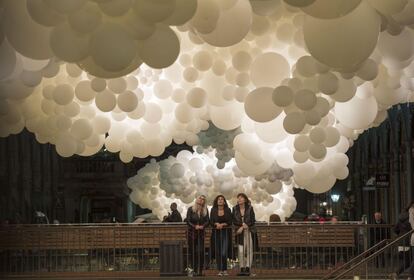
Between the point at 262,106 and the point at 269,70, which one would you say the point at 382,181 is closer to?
the point at 269,70

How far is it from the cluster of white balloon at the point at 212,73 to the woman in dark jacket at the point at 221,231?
3.06 meters

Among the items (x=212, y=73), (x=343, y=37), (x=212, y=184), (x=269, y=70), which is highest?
(x=212, y=73)

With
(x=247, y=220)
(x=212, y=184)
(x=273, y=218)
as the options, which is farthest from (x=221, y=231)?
(x=273, y=218)

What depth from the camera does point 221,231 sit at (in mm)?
12844

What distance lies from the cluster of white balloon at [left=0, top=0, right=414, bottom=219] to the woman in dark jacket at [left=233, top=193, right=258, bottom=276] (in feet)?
8.98

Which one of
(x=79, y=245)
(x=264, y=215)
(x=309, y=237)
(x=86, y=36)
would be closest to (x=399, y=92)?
(x=86, y=36)

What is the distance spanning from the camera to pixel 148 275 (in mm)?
13359

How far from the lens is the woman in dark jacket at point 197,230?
1280 centimetres

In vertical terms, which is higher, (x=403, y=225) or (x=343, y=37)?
(x=343, y=37)

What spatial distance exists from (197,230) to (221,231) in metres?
0.45

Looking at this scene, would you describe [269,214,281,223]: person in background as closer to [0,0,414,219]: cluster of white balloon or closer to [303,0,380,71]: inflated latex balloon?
[0,0,414,219]: cluster of white balloon

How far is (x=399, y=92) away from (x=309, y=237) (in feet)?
22.6

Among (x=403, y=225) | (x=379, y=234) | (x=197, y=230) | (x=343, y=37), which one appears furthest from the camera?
(x=379, y=234)

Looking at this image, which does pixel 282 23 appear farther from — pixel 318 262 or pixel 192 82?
pixel 318 262
